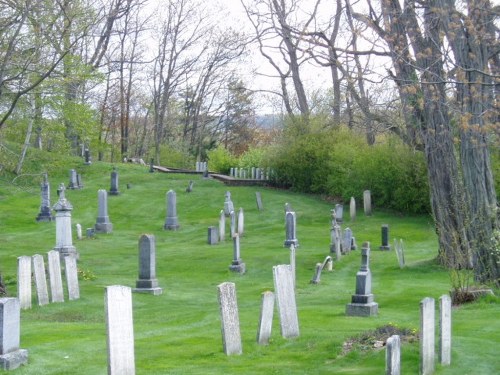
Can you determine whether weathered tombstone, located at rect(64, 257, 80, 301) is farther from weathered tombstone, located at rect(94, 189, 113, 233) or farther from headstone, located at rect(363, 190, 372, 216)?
headstone, located at rect(363, 190, 372, 216)

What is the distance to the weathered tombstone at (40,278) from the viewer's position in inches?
700

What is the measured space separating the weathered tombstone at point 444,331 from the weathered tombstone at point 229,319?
266cm

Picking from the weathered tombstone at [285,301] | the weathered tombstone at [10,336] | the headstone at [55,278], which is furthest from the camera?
the headstone at [55,278]

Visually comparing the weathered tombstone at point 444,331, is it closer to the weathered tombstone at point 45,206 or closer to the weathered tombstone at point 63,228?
the weathered tombstone at point 63,228

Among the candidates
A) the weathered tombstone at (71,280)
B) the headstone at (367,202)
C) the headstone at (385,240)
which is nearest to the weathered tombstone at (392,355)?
the weathered tombstone at (71,280)

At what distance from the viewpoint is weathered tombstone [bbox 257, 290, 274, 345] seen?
1224cm

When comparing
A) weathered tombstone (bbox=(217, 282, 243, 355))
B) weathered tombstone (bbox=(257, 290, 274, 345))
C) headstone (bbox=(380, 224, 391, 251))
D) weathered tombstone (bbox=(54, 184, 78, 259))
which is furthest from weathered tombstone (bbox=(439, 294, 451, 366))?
headstone (bbox=(380, 224, 391, 251))

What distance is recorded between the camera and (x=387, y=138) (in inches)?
1620

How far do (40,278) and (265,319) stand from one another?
23.4 ft

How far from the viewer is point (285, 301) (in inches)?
505

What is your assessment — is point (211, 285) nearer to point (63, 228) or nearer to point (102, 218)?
point (63, 228)

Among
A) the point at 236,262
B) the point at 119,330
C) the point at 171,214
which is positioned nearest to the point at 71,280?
the point at 236,262

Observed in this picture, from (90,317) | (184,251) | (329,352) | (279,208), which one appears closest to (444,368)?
(329,352)

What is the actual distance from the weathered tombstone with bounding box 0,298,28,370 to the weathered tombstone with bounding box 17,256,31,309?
7.00 meters
